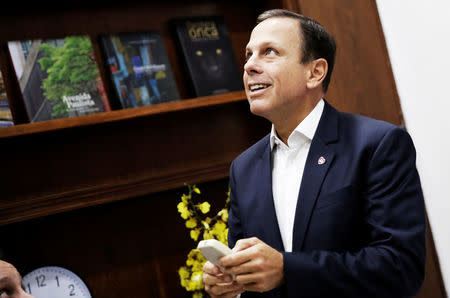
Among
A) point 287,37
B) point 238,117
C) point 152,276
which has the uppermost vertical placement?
point 287,37

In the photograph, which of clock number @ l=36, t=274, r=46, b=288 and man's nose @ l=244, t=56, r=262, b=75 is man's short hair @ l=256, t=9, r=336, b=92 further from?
clock number @ l=36, t=274, r=46, b=288

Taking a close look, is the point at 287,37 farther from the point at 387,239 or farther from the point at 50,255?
the point at 50,255

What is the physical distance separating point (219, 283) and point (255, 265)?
181mm

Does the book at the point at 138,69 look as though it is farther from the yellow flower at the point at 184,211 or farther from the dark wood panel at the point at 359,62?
the dark wood panel at the point at 359,62

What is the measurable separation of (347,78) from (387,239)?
4.60ft

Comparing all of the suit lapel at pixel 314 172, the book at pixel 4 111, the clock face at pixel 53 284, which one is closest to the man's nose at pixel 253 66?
the suit lapel at pixel 314 172

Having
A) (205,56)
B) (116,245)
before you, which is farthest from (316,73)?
(116,245)

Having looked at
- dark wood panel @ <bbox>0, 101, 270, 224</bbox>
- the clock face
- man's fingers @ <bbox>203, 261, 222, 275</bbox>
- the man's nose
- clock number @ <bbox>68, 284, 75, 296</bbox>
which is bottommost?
clock number @ <bbox>68, 284, 75, 296</bbox>

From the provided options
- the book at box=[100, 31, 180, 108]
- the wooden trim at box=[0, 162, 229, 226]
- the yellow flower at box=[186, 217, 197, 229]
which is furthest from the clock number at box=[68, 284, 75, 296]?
the book at box=[100, 31, 180, 108]

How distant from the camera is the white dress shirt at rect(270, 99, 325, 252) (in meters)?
1.38

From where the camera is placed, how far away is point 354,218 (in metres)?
1.25

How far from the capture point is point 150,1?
95.7 inches

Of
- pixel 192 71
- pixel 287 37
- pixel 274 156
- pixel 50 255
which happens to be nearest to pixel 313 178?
pixel 274 156

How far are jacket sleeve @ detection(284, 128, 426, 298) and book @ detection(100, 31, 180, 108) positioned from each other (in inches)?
51.1
